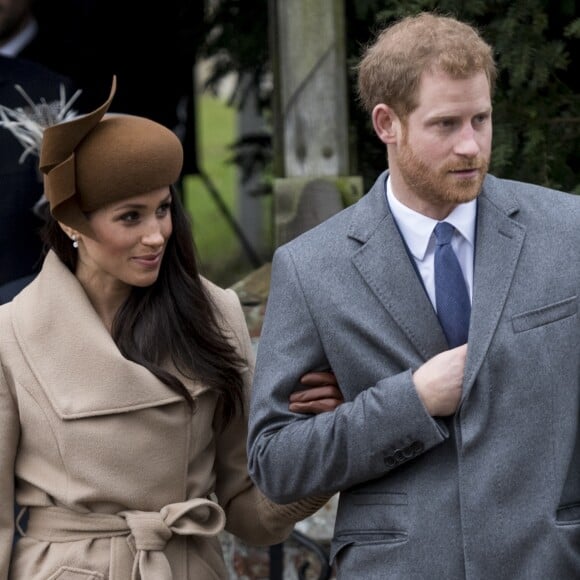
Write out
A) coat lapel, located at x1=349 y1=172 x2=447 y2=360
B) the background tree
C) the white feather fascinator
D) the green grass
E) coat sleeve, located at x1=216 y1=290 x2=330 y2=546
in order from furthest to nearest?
the green grass < the white feather fascinator < the background tree < coat sleeve, located at x1=216 y1=290 x2=330 y2=546 < coat lapel, located at x1=349 y1=172 x2=447 y2=360

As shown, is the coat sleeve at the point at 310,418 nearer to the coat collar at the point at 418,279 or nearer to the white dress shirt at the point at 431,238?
the coat collar at the point at 418,279

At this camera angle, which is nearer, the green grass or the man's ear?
the man's ear

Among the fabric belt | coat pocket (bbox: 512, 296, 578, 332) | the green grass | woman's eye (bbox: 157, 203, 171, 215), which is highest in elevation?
woman's eye (bbox: 157, 203, 171, 215)

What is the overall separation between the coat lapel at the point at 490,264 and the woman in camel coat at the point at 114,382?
750 millimetres

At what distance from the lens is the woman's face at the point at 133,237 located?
11.1 feet

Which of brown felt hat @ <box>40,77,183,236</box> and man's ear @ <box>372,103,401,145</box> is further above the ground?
man's ear @ <box>372,103,401,145</box>

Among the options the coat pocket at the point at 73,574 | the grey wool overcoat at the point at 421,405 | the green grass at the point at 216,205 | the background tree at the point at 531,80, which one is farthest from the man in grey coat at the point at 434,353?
the background tree at the point at 531,80

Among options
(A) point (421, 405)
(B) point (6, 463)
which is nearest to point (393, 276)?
(A) point (421, 405)

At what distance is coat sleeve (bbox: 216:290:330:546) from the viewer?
11.8 feet

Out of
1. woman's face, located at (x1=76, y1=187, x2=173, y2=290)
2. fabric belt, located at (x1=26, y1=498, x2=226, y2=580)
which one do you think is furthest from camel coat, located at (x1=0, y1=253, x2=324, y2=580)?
woman's face, located at (x1=76, y1=187, x2=173, y2=290)

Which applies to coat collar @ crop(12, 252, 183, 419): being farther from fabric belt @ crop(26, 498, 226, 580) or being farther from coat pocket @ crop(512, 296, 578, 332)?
coat pocket @ crop(512, 296, 578, 332)

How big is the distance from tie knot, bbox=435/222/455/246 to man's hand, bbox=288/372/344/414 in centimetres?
37

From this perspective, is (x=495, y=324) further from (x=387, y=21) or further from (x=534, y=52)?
(x=387, y=21)

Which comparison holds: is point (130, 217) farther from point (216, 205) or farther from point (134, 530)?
point (216, 205)
